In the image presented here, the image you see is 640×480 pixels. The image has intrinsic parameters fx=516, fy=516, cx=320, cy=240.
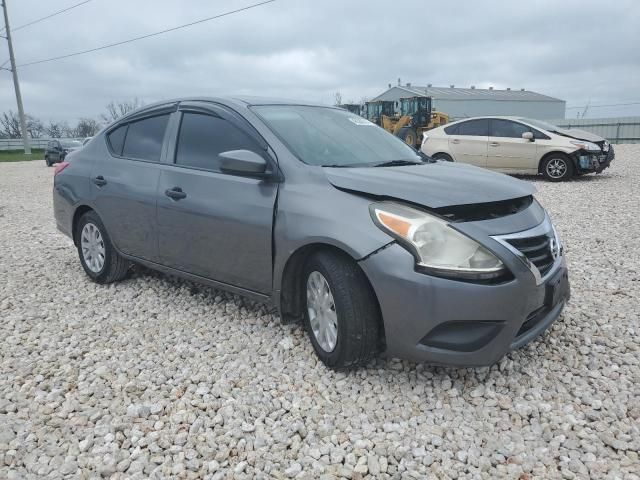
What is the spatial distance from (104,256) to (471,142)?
30.6ft

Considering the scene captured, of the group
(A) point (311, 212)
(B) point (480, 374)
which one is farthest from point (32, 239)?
(B) point (480, 374)

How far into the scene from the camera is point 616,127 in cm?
2752

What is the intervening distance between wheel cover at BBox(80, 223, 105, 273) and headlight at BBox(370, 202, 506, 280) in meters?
3.10

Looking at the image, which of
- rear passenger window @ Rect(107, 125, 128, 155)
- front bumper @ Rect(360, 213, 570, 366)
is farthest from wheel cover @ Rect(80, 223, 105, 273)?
front bumper @ Rect(360, 213, 570, 366)

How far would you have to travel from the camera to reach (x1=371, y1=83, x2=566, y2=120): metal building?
1941 inches

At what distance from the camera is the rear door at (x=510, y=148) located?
36.9 feet

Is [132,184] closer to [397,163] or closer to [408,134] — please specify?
[397,163]

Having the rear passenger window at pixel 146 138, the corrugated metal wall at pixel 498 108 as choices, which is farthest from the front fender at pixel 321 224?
the corrugated metal wall at pixel 498 108

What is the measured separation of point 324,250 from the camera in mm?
2924

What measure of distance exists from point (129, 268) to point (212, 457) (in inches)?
112

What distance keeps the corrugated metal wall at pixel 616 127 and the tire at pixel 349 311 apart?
96.1ft

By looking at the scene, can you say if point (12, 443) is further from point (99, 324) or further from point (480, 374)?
point (480, 374)

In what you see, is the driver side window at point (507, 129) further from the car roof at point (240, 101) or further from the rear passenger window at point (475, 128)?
the car roof at point (240, 101)

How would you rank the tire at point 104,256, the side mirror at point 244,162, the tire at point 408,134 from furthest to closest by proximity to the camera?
the tire at point 408,134 < the tire at point 104,256 < the side mirror at point 244,162
